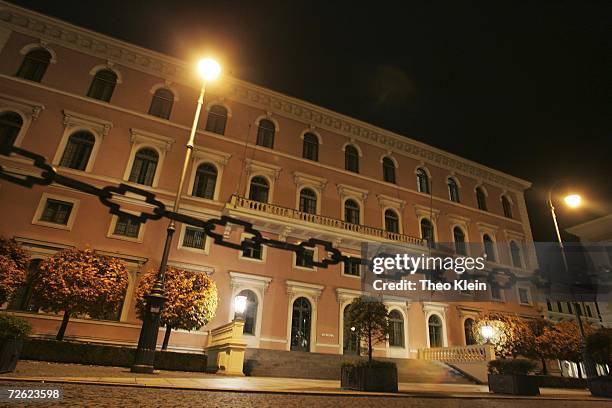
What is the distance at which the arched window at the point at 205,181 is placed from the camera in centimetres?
2066

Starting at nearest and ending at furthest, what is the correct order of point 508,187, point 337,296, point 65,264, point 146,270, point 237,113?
1. point 65,264
2. point 146,270
3. point 337,296
4. point 237,113
5. point 508,187

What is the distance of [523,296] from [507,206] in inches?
Answer: 310

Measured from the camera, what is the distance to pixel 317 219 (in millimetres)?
20984

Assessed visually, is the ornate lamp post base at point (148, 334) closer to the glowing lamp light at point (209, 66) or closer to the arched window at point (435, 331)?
the glowing lamp light at point (209, 66)

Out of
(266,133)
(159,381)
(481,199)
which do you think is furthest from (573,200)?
(481,199)

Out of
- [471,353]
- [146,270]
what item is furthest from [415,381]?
[146,270]

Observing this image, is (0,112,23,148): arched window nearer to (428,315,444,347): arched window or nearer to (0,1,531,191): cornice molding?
(0,1,531,191): cornice molding

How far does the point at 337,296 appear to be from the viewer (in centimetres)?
2120

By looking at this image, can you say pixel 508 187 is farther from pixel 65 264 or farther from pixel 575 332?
pixel 65 264

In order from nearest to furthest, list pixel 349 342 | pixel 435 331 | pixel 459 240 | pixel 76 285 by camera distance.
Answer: pixel 76 285 → pixel 349 342 → pixel 435 331 → pixel 459 240

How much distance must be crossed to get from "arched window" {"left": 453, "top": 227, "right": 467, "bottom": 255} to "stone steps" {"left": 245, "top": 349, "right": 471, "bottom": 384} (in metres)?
10.1

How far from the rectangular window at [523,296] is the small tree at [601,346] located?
466 inches

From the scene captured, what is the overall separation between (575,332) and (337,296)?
597 inches

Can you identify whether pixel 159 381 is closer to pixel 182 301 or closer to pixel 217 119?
pixel 182 301
